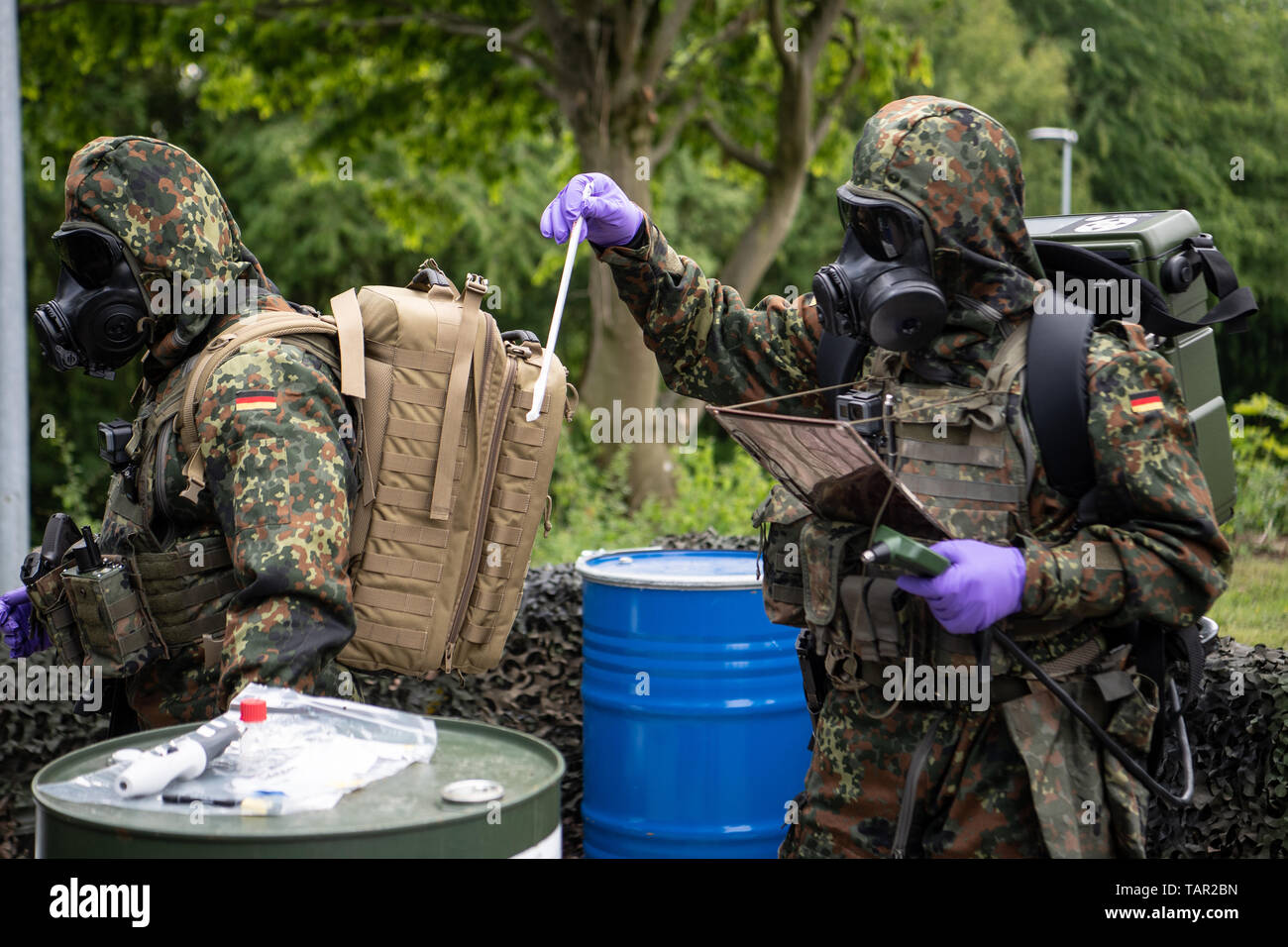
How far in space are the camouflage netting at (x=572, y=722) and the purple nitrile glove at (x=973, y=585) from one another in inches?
67.3

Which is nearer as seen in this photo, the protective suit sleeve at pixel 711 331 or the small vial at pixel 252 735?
the small vial at pixel 252 735

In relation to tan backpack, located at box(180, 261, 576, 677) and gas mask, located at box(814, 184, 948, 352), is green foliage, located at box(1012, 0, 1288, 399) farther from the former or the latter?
tan backpack, located at box(180, 261, 576, 677)

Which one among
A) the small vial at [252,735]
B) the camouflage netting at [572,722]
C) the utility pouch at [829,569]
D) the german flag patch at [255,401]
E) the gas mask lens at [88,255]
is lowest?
the camouflage netting at [572,722]

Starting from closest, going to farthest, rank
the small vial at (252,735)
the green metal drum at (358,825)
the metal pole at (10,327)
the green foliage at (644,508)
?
the green metal drum at (358,825), the small vial at (252,735), the metal pole at (10,327), the green foliage at (644,508)

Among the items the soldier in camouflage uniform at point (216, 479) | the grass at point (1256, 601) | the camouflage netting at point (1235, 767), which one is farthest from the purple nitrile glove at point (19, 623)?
the grass at point (1256, 601)

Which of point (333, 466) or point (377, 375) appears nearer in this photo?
point (333, 466)

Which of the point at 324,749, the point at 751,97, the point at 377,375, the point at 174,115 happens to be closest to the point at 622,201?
the point at 377,375

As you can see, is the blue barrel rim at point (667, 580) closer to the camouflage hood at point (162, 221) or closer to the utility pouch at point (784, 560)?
the utility pouch at point (784, 560)

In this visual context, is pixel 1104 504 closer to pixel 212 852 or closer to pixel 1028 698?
pixel 1028 698

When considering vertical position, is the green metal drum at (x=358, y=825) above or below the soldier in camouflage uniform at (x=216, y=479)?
below

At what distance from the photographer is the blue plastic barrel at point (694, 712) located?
3.81 m

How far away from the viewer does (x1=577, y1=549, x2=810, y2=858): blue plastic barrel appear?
12.5ft

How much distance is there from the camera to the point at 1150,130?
19047 millimetres

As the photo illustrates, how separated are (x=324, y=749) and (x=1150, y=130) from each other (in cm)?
1977
